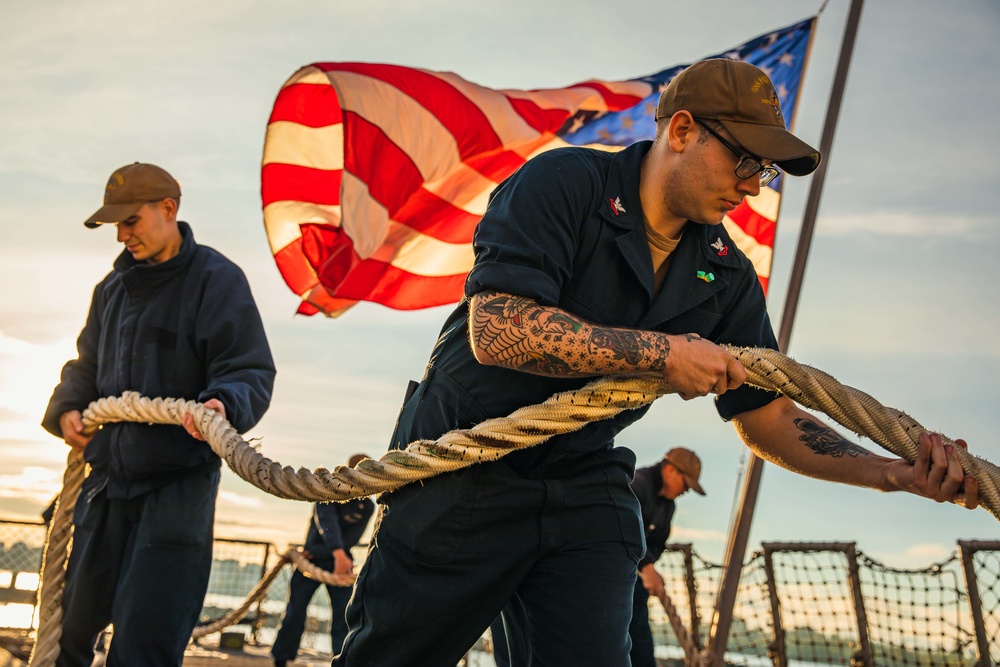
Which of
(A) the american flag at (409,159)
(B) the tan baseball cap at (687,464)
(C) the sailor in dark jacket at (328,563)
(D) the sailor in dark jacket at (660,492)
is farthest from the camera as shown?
(C) the sailor in dark jacket at (328,563)

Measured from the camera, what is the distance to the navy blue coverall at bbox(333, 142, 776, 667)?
107 inches

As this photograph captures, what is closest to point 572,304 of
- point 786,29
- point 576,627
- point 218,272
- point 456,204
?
point 576,627

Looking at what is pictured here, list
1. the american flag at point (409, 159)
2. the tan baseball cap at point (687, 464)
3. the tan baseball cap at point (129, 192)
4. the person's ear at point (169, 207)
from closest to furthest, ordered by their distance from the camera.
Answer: the tan baseball cap at point (129, 192), the person's ear at point (169, 207), the tan baseball cap at point (687, 464), the american flag at point (409, 159)

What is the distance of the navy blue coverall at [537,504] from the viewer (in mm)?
2721

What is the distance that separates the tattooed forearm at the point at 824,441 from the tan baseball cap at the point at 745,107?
0.73 metres

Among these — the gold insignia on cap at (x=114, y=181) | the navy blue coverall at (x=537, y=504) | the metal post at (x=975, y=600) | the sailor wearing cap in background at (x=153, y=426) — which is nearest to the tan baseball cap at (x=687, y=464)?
the metal post at (x=975, y=600)

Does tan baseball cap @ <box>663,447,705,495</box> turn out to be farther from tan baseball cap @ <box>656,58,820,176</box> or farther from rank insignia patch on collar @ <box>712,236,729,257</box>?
tan baseball cap @ <box>656,58,820,176</box>

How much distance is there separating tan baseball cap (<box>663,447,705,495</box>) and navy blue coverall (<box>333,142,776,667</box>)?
518 centimetres

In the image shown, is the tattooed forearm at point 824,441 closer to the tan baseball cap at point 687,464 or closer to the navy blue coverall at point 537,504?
the navy blue coverall at point 537,504

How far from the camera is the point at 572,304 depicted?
274 cm

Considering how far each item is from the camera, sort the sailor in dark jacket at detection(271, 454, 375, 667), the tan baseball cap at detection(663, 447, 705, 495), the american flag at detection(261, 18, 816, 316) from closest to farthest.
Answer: the tan baseball cap at detection(663, 447, 705, 495) < the american flag at detection(261, 18, 816, 316) < the sailor in dark jacket at detection(271, 454, 375, 667)

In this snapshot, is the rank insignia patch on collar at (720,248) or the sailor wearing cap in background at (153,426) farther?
the sailor wearing cap in background at (153,426)

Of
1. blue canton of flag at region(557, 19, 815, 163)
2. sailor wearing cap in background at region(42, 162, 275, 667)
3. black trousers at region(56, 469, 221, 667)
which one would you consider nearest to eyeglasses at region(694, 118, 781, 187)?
sailor wearing cap in background at region(42, 162, 275, 667)

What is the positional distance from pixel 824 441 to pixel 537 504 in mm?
822
